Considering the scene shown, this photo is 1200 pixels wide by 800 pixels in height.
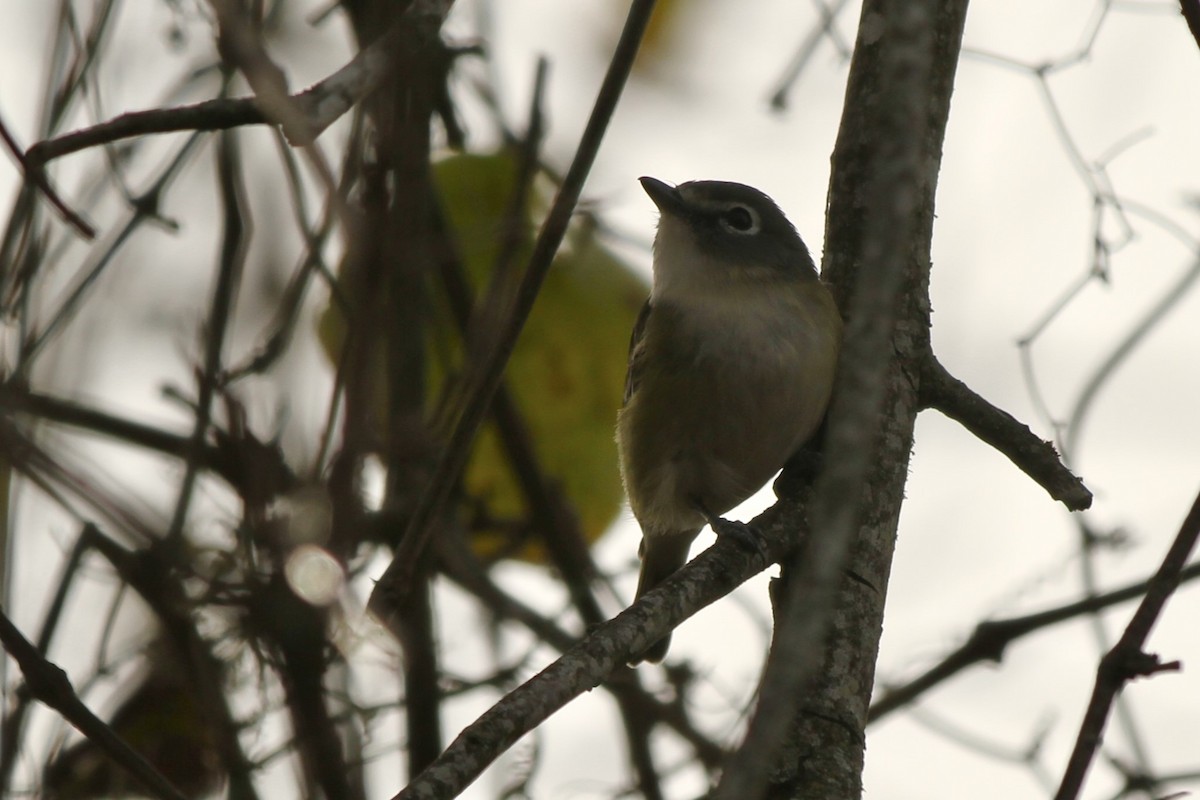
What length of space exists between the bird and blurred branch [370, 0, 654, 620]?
1240mm

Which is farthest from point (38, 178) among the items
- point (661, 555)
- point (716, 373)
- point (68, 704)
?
point (661, 555)

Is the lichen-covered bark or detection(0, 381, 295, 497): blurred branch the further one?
detection(0, 381, 295, 497): blurred branch

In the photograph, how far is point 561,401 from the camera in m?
4.64

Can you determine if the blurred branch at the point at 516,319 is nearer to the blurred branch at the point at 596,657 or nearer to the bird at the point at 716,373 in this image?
the blurred branch at the point at 596,657

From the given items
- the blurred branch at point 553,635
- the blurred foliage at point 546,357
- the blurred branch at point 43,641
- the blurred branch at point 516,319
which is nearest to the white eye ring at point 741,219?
the blurred foliage at point 546,357

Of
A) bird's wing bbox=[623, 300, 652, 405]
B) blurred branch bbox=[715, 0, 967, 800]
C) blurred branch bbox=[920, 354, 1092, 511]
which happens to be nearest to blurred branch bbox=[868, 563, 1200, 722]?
blurred branch bbox=[920, 354, 1092, 511]

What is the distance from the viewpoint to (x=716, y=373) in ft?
14.9

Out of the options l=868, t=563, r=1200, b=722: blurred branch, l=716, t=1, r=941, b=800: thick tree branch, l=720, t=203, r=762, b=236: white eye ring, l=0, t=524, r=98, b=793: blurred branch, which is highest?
l=720, t=203, r=762, b=236: white eye ring

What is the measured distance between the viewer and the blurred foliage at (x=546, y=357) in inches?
176

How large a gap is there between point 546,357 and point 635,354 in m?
0.41

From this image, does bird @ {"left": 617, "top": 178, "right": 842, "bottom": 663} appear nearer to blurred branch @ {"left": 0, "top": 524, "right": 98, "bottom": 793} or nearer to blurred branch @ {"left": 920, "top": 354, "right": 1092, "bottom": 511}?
blurred branch @ {"left": 920, "top": 354, "right": 1092, "bottom": 511}

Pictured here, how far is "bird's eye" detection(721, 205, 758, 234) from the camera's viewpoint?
17.3ft

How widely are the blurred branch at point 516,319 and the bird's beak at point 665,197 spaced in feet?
7.51

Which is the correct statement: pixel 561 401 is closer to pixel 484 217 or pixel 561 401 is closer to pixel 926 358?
pixel 484 217
